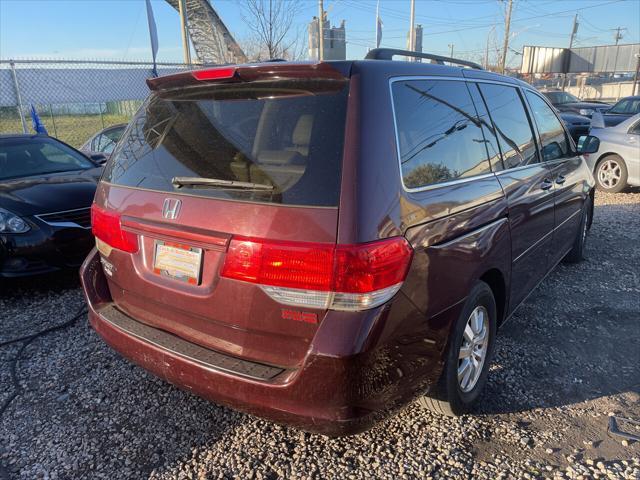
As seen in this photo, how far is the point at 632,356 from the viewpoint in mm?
3354

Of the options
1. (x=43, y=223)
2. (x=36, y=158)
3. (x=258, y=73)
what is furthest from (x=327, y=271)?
(x=36, y=158)

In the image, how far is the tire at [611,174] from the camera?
882 centimetres

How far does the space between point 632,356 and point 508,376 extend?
99 cm

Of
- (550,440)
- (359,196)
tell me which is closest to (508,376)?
(550,440)

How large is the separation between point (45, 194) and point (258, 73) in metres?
3.37

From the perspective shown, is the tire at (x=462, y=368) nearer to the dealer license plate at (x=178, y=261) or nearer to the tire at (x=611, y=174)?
the dealer license plate at (x=178, y=261)

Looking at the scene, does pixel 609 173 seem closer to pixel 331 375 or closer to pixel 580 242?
pixel 580 242

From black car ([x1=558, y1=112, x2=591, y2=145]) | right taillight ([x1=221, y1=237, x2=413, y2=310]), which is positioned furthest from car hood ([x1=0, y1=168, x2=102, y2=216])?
black car ([x1=558, y1=112, x2=591, y2=145])

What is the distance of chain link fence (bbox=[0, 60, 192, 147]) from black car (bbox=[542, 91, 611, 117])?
13.8 meters

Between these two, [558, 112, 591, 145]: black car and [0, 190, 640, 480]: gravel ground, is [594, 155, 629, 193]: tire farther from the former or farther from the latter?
[0, 190, 640, 480]: gravel ground

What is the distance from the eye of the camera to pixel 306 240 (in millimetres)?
1846

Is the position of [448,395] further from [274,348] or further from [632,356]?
[632,356]

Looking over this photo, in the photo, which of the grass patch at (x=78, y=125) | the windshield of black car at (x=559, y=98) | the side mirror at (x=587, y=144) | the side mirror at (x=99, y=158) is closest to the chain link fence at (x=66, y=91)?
the grass patch at (x=78, y=125)

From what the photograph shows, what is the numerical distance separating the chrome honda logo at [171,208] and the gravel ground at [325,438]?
48.7 inches
